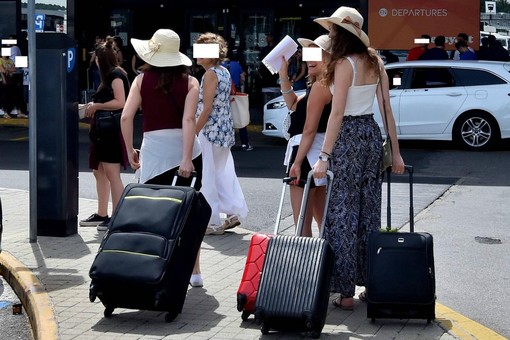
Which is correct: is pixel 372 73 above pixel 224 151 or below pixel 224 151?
above

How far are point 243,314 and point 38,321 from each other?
4.20ft

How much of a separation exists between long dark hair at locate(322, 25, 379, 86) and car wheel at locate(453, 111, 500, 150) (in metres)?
11.0

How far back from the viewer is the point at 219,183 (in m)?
9.90

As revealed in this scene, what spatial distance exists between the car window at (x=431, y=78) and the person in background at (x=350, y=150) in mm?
11106

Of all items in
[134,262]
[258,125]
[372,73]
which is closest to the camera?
[134,262]

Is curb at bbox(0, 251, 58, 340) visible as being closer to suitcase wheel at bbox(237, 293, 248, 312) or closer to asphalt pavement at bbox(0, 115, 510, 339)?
asphalt pavement at bbox(0, 115, 510, 339)

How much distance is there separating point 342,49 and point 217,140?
10.1 feet

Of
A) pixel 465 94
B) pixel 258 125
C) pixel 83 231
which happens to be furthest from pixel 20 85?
pixel 83 231

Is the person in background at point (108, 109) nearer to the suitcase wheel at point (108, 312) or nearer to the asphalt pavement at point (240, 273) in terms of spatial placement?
the asphalt pavement at point (240, 273)

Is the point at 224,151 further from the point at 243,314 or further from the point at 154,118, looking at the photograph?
the point at 243,314

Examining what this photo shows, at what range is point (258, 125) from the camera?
72.5 ft

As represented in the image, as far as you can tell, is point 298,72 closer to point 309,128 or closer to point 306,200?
point 309,128

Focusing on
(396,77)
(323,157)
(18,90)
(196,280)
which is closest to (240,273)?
(196,280)

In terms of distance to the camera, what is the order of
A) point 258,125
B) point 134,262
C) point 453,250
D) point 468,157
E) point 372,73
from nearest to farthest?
point 134,262 < point 372,73 < point 453,250 < point 468,157 < point 258,125
